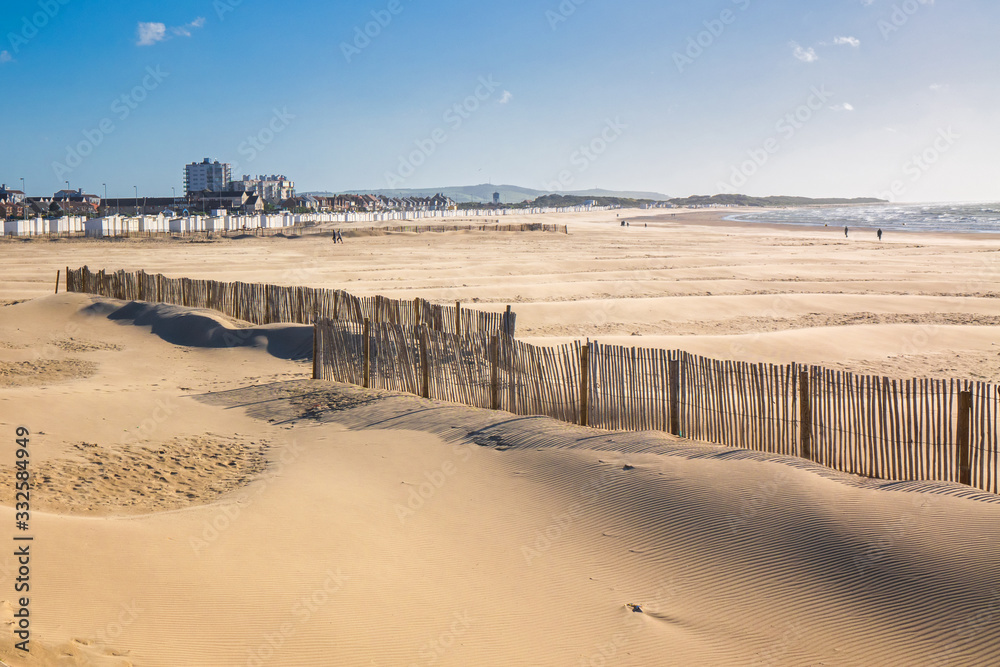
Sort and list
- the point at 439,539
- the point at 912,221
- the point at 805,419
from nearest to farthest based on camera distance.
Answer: the point at 439,539 → the point at 805,419 → the point at 912,221

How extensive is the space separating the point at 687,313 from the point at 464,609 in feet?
59.6

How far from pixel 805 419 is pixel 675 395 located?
1778 millimetres

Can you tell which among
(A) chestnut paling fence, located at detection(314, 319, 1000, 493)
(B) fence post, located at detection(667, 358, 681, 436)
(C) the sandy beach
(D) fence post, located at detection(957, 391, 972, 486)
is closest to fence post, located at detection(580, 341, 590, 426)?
(A) chestnut paling fence, located at detection(314, 319, 1000, 493)

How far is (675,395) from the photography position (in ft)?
33.6

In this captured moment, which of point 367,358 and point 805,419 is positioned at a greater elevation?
point 367,358

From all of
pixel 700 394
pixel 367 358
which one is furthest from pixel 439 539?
pixel 367 358

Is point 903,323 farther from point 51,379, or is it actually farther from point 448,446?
point 51,379

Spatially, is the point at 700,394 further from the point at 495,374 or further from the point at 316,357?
the point at 316,357

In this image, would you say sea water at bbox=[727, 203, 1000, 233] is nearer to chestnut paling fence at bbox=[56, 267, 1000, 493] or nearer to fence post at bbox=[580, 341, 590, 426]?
chestnut paling fence at bbox=[56, 267, 1000, 493]

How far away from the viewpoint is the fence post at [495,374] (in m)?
11.9

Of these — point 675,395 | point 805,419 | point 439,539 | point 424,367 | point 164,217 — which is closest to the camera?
point 439,539

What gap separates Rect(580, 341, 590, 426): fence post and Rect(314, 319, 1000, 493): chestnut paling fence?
0.02m

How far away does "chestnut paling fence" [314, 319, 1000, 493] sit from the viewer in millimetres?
8539

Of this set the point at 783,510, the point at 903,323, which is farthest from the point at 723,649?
the point at 903,323
